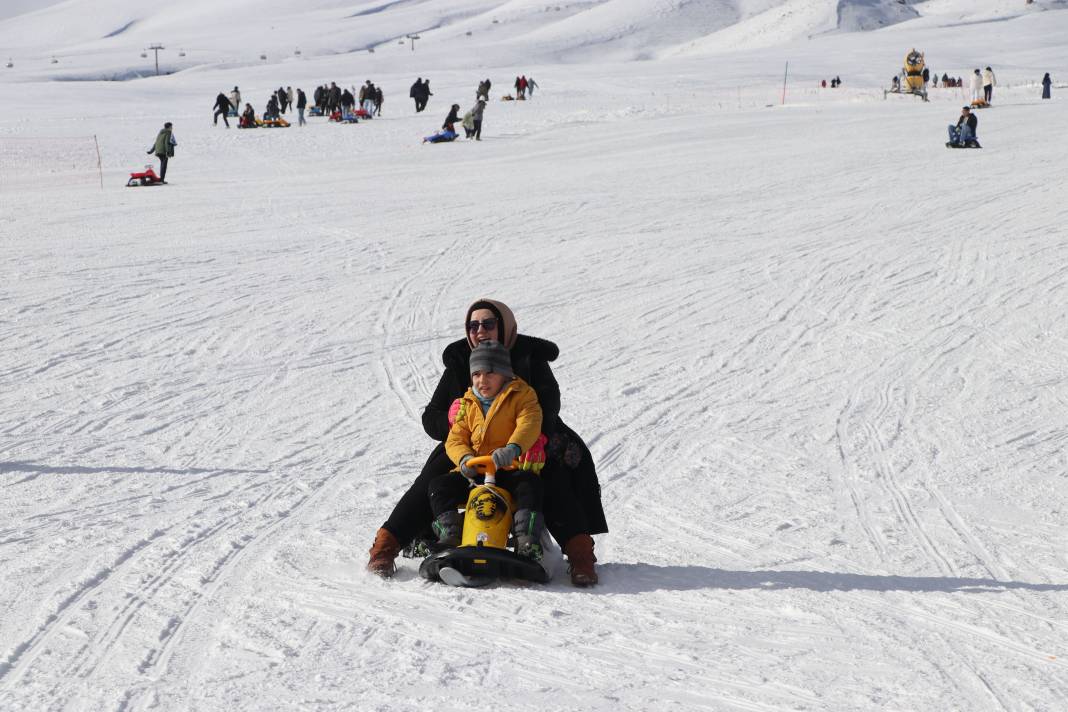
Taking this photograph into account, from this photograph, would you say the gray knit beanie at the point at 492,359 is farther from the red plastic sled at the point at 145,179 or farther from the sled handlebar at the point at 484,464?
the red plastic sled at the point at 145,179

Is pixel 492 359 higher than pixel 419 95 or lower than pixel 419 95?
higher

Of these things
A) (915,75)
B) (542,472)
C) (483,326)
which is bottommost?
(542,472)

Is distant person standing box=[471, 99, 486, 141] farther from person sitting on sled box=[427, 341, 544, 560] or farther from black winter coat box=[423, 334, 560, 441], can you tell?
person sitting on sled box=[427, 341, 544, 560]

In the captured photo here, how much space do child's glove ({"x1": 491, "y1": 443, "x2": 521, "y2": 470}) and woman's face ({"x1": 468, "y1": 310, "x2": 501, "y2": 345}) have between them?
436 millimetres

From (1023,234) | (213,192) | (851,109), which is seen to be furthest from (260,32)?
(1023,234)

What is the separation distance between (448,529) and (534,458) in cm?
45

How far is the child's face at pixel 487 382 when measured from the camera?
4902 millimetres

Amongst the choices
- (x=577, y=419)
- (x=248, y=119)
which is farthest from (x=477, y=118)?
(x=577, y=419)

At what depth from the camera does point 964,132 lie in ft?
77.7

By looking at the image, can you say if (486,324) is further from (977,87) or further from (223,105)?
(977,87)

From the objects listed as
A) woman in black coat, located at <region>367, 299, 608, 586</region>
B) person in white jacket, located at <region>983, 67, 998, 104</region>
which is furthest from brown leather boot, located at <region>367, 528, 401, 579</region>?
person in white jacket, located at <region>983, 67, 998, 104</region>

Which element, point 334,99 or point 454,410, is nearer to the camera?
point 454,410

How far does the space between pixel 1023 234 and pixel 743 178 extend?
611 cm

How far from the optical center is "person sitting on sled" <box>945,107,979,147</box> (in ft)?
77.4
